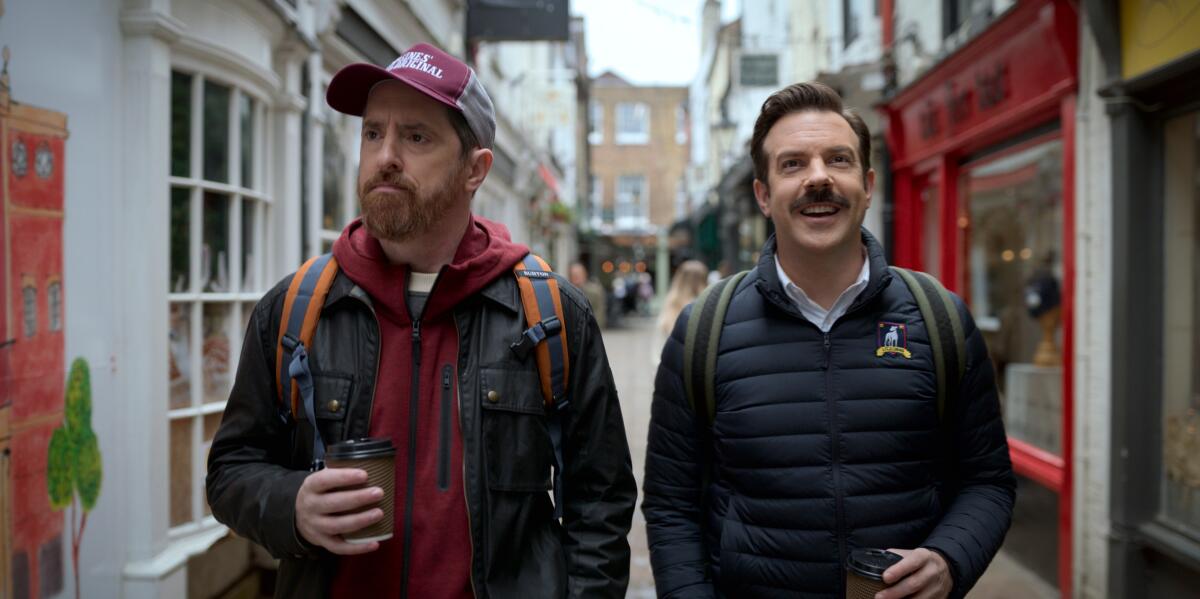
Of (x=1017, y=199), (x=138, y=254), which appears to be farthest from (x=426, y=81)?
(x=1017, y=199)

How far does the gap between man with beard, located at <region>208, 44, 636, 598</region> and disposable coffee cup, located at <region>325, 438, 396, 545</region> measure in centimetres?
14

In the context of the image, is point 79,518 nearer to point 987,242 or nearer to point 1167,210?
point 1167,210

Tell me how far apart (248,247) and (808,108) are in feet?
11.2

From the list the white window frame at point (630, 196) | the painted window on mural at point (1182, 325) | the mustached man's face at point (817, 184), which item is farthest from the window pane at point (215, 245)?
the white window frame at point (630, 196)

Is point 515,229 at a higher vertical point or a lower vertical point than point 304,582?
higher

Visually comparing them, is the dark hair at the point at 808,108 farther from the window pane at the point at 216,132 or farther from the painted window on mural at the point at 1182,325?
the window pane at the point at 216,132

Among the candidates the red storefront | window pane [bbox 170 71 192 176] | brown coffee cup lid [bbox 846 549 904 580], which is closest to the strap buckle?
brown coffee cup lid [bbox 846 549 904 580]

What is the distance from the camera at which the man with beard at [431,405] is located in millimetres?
1710

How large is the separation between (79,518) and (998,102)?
18.5 ft

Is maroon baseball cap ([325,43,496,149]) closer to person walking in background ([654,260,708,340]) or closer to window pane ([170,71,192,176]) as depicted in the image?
window pane ([170,71,192,176])

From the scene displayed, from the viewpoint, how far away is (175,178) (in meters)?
3.82

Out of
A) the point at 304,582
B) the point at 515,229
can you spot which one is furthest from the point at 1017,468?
the point at 515,229

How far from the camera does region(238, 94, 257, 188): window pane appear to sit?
171 inches

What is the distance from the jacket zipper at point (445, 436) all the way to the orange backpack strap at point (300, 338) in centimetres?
23
